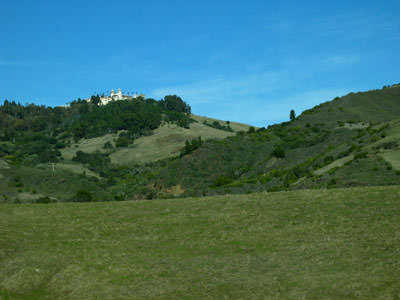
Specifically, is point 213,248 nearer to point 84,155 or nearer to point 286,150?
point 286,150

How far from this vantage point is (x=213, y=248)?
2059 cm

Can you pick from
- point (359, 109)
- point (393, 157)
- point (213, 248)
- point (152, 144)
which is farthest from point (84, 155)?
point (213, 248)

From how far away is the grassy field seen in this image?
15.8m

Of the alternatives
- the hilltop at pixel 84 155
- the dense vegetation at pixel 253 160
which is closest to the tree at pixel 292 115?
the dense vegetation at pixel 253 160

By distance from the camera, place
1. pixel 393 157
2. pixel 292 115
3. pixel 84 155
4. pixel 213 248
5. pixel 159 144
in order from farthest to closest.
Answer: pixel 159 144 → pixel 84 155 → pixel 292 115 → pixel 393 157 → pixel 213 248

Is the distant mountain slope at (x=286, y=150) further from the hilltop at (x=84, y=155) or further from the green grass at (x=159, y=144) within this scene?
the green grass at (x=159, y=144)

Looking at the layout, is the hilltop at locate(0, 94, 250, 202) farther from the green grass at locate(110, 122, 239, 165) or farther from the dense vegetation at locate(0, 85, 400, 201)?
the dense vegetation at locate(0, 85, 400, 201)

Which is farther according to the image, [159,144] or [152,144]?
[152,144]

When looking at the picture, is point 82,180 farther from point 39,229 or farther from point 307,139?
point 39,229

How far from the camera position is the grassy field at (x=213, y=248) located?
15789mm

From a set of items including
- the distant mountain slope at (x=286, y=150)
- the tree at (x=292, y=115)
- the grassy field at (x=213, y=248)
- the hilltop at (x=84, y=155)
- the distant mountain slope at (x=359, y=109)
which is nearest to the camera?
the grassy field at (x=213, y=248)

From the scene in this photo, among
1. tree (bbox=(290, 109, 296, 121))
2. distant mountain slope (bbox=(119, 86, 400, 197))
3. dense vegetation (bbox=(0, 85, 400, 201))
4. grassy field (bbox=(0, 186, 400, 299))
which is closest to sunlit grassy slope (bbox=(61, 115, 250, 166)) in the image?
dense vegetation (bbox=(0, 85, 400, 201))

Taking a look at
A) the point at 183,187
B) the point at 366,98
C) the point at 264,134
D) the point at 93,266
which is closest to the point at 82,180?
the point at 183,187

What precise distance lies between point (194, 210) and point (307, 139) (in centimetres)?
8129
